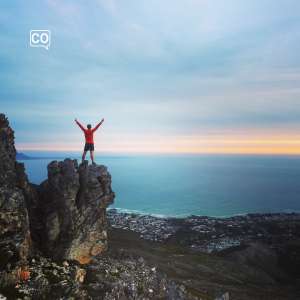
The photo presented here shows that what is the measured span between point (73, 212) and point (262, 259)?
72958 mm

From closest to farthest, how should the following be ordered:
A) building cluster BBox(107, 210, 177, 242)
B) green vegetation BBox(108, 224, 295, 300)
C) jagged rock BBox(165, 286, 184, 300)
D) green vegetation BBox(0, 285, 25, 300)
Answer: green vegetation BBox(0, 285, 25, 300) → jagged rock BBox(165, 286, 184, 300) → green vegetation BBox(108, 224, 295, 300) → building cluster BBox(107, 210, 177, 242)

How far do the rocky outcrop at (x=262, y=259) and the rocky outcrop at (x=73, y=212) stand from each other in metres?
61.6

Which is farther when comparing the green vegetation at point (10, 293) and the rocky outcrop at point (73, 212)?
the rocky outcrop at point (73, 212)

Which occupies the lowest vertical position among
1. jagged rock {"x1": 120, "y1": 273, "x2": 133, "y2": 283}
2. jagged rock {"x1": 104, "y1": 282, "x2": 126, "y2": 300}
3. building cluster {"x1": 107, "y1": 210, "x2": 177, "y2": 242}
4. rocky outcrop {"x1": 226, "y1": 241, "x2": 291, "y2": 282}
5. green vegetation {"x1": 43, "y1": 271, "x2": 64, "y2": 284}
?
building cluster {"x1": 107, "y1": 210, "x2": 177, "y2": 242}

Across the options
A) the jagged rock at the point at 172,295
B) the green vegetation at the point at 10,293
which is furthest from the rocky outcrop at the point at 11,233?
the jagged rock at the point at 172,295

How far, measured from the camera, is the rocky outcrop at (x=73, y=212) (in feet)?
73.0

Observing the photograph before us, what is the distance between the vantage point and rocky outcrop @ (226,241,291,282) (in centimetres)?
5916

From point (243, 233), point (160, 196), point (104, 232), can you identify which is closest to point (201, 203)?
point (160, 196)

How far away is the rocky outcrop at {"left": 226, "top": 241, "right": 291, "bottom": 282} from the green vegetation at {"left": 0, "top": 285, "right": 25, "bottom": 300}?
71.0m

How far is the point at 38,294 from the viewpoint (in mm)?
14398

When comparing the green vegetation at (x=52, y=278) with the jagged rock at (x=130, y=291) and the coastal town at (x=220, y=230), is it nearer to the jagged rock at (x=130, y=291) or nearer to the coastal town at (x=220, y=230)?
the jagged rock at (x=130, y=291)

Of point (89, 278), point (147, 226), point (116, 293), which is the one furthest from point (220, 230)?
point (89, 278)

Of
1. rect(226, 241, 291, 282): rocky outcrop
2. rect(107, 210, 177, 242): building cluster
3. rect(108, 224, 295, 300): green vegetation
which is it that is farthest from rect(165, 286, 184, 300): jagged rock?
rect(107, 210, 177, 242): building cluster

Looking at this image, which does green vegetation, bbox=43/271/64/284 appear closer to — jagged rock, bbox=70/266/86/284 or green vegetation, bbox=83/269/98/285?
jagged rock, bbox=70/266/86/284
